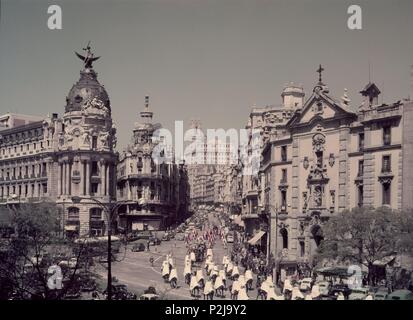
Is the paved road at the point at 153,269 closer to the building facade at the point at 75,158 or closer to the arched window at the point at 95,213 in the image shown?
the arched window at the point at 95,213

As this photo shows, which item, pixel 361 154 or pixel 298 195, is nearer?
pixel 361 154

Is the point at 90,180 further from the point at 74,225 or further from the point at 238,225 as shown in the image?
the point at 238,225

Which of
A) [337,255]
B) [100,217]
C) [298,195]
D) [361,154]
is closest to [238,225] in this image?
[100,217]

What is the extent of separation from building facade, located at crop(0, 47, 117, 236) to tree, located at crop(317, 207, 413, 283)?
26103 mm

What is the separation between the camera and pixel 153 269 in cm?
4159

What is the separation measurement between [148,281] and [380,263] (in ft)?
48.0

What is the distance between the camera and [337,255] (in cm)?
3381

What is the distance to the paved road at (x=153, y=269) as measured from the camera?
110 ft

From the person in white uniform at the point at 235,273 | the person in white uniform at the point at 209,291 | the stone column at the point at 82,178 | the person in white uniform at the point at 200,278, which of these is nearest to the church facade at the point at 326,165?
the person in white uniform at the point at 235,273

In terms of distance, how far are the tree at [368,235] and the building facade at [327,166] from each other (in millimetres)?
3261

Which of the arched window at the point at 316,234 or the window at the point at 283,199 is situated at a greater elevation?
the window at the point at 283,199

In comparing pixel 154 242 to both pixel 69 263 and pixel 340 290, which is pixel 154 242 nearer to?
pixel 69 263

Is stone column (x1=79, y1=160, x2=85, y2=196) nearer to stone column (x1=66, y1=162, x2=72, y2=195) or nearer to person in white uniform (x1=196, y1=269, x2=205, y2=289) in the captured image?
stone column (x1=66, y1=162, x2=72, y2=195)

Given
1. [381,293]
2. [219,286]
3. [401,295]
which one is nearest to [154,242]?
[219,286]
